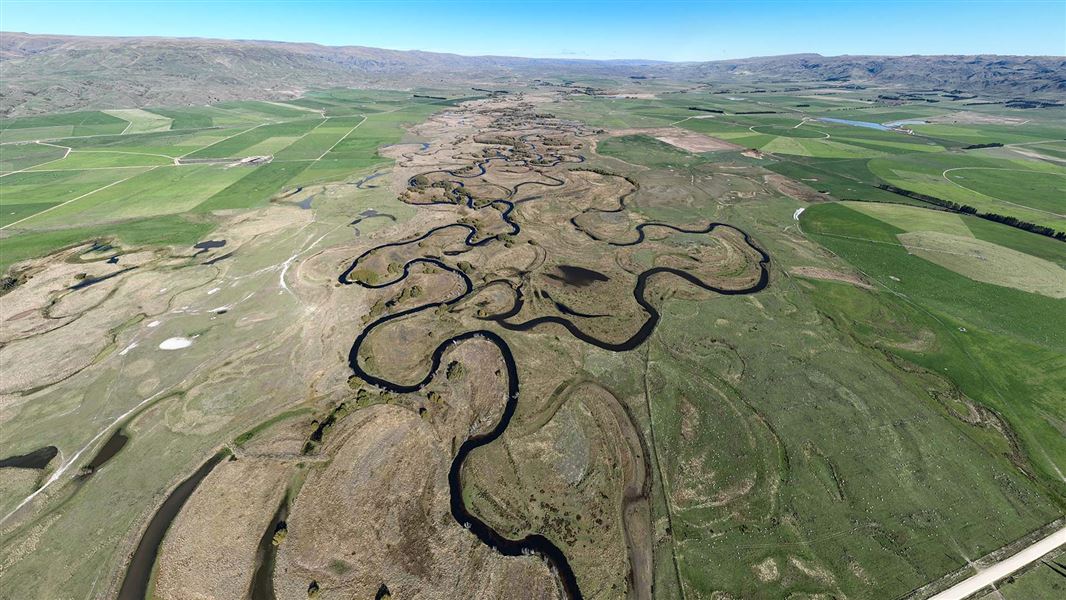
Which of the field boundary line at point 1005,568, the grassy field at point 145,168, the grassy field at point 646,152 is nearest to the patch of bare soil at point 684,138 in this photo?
the grassy field at point 646,152

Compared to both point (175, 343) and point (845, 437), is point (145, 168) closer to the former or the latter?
point (175, 343)

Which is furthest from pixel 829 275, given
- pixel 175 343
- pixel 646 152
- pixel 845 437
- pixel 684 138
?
pixel 684 138

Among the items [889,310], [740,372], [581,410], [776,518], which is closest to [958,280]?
[889,310]

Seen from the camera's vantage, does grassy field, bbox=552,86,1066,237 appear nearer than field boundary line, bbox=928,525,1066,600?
No

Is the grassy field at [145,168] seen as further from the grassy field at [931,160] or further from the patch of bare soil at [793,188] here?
the patch of bare soil at [793,188]

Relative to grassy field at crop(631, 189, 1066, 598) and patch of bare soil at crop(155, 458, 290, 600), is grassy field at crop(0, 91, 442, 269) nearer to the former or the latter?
patch of bare soil at crop(155, 458, 290, 600)

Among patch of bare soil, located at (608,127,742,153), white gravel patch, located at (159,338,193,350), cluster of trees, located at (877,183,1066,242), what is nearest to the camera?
white gravel patch, located at (159,338,193,350)

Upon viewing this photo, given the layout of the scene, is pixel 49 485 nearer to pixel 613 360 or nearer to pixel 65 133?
pixel 613 360

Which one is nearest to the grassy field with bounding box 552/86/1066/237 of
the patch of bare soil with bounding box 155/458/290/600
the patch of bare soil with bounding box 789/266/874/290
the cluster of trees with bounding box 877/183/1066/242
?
the cluster of trees with bounding box 877/183/1066/242
